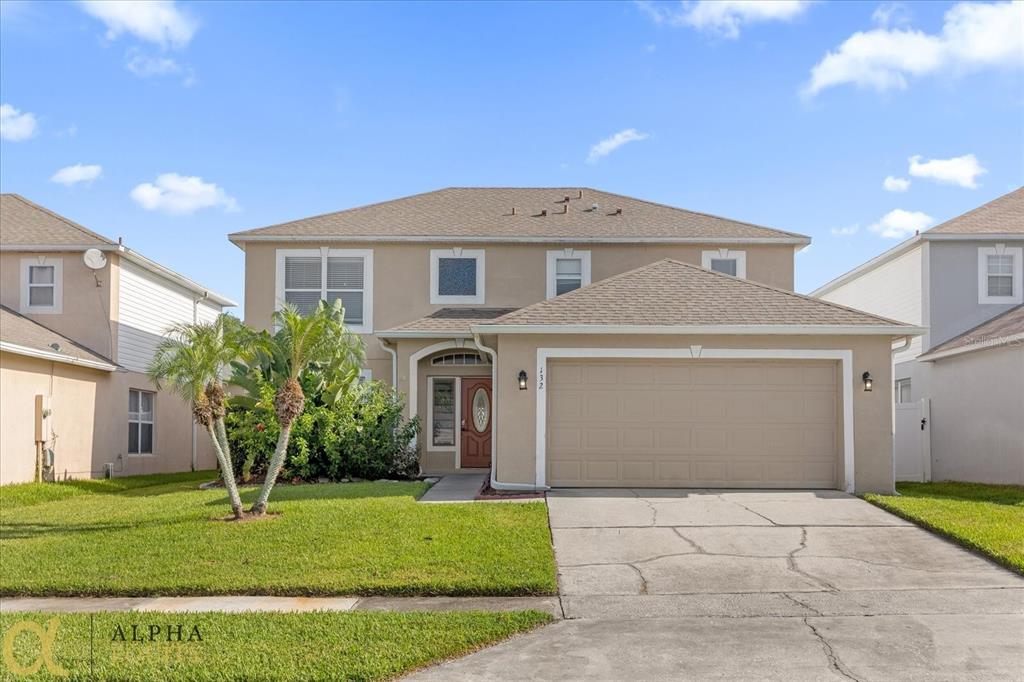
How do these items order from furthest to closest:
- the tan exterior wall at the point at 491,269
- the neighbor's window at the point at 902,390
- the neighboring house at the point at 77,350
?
the neighbor's window at the point at 902,390 < the tan exterior wall at the point at 491,269 < the neighboring house at the point at 77,350

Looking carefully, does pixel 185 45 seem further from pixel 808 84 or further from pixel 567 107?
pixel 808 84

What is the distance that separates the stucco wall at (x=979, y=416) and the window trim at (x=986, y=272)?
198 centimetres

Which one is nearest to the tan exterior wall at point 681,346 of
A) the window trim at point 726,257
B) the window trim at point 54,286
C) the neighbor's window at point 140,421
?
the window trim at point 726,257

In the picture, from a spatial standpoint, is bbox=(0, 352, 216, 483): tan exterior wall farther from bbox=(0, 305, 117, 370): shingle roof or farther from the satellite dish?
the satellite dish

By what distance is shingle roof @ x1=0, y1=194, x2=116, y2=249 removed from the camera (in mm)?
19812

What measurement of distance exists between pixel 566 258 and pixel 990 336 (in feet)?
29.2

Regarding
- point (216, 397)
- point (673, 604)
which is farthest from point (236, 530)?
point (673, 604)

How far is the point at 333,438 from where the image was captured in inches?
632

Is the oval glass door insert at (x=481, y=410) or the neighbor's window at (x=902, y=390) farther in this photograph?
the neighbor's window at (x=902, y=390)

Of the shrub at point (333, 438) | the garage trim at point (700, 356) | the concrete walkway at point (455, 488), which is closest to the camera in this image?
the concrete walkway at point (455, 488)

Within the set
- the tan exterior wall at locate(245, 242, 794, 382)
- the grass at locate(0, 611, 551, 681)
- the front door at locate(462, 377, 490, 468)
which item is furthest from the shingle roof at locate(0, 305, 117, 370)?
the grass at locate(0, 611, 551, 681)

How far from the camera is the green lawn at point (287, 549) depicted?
8438mm

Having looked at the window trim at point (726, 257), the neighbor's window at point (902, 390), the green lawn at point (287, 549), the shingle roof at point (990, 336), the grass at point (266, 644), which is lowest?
the grass at point (266, 644)

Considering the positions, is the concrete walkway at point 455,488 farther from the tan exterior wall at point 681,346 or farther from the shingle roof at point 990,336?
the shingle roof at point 990,336
